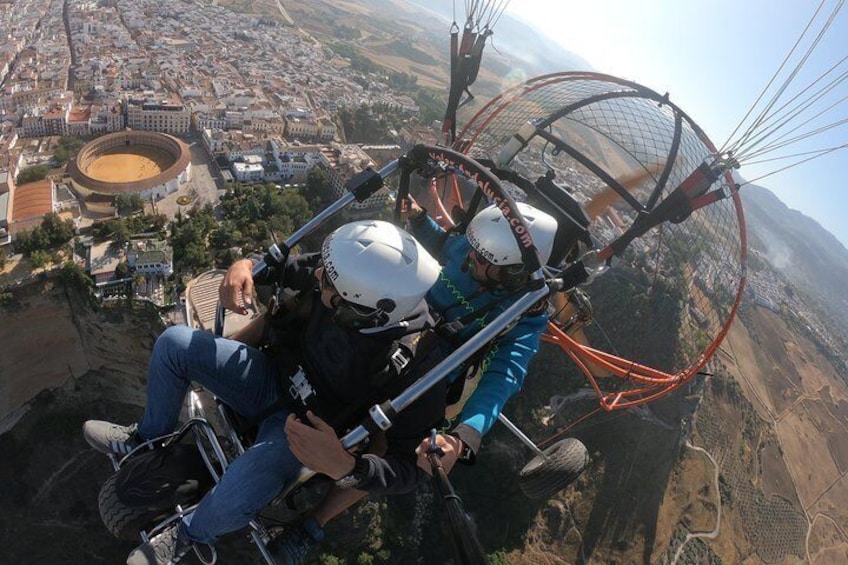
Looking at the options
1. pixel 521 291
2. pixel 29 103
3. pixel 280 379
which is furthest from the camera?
pixel 29 103

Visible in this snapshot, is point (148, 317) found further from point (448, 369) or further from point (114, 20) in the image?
point (114, 20)

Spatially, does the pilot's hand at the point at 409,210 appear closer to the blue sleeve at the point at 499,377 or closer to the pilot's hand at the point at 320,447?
the blue sleeve at the point at 499,377

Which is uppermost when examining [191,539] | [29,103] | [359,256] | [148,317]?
[359,256]

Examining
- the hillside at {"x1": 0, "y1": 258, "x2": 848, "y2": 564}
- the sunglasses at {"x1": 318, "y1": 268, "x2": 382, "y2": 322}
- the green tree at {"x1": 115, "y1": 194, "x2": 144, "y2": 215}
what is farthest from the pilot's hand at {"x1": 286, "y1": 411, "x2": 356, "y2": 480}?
the green tree at {"x1": 115, "y1": 194, "x2": 144, "y2": 215}

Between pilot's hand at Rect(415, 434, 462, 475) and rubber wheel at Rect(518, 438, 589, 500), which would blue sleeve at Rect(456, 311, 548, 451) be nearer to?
pilot's hand at Rect(415, 434, 462, 475)

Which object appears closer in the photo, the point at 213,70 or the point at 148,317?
the point at 148,317

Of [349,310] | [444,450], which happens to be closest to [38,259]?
[349,310]

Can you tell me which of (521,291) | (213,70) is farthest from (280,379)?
(213,70)
